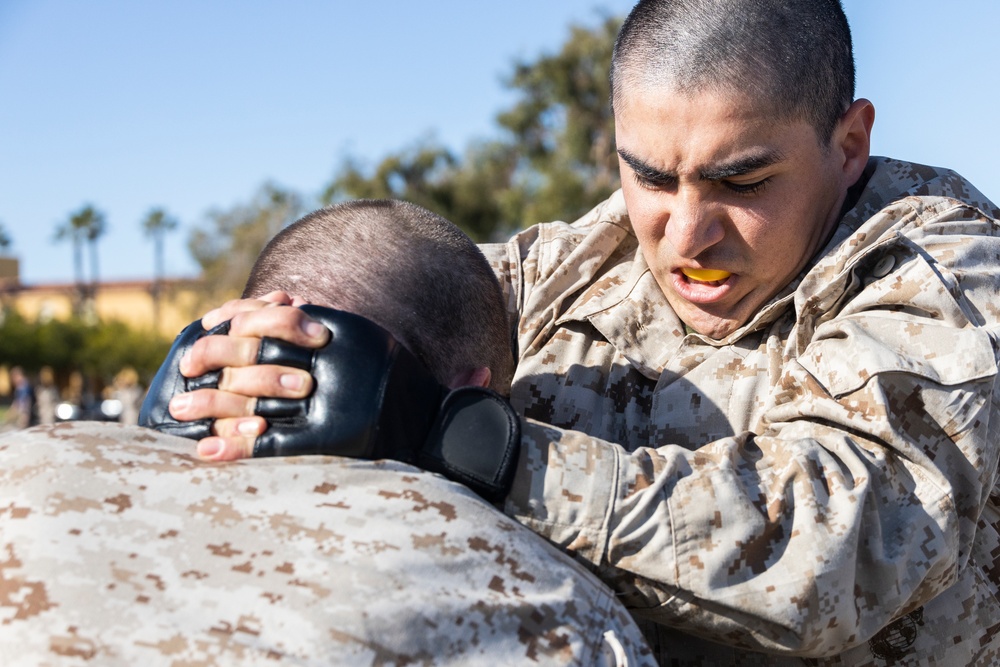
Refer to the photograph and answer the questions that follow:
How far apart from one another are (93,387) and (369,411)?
181 ft

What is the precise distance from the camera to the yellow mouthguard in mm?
2936

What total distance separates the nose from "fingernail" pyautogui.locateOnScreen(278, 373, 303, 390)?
1248 millimetres

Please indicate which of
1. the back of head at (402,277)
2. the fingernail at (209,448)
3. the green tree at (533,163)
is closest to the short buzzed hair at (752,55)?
the back of head at (402,277)

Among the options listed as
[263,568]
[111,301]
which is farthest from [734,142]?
[111,301]

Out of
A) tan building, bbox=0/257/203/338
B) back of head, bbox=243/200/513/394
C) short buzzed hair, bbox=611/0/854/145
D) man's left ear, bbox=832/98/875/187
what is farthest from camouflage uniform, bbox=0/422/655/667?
tan building, bbox=0/257/203/338

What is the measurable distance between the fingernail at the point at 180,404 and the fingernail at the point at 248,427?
5.4 inches

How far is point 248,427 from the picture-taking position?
1957 millimetres

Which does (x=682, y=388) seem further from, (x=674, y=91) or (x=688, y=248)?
(x=674, y=91)

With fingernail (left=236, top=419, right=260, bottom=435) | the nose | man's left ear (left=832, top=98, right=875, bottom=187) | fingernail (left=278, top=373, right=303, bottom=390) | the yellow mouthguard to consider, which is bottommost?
fingernail (left=236, top=419, right=260, bottom=435)

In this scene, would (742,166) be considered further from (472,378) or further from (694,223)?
(472,378)

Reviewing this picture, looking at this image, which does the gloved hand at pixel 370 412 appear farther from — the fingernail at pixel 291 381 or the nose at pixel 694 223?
the nose at pixel 694 223

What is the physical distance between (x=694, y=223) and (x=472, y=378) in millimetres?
785

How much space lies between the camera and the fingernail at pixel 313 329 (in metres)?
1.98

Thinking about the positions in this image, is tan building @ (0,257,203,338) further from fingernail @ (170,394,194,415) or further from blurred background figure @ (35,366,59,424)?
fingernail @ (170,394,194,415)
